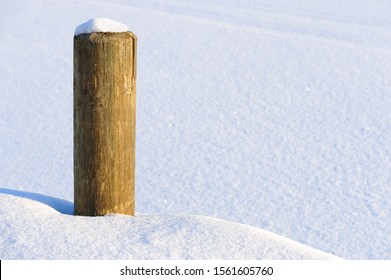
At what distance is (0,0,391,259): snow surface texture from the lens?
352 cm

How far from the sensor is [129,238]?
6.59 feet

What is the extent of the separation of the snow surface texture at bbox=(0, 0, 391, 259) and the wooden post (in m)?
0.32

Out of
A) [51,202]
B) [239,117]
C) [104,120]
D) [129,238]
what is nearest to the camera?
[129,238]

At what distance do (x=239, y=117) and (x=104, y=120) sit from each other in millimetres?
2646

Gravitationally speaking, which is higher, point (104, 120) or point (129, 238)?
point (104, 120)

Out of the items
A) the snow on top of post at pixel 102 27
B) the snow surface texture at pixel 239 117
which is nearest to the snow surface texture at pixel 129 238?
the snow surface texture at pixel 239 117

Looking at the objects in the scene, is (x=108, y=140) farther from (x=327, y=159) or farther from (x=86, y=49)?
(x=327, y=159)

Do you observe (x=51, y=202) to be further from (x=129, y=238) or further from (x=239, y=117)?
(x=239, y=117)

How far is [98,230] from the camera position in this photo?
2043mm

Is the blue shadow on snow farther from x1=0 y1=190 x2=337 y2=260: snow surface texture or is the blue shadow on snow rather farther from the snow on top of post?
the snow on top of post

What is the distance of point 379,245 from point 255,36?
3.70 m

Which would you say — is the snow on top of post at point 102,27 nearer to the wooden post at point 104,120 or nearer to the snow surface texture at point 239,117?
the wooden post at point 104,120

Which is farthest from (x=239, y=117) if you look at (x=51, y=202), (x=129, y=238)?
(x=129, y=238)
